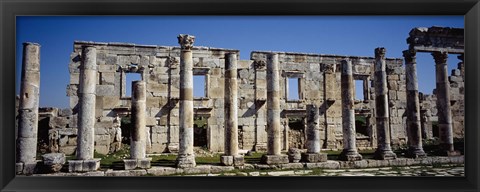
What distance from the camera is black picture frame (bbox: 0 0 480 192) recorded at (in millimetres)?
8359

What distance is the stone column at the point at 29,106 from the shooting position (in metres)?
11.6

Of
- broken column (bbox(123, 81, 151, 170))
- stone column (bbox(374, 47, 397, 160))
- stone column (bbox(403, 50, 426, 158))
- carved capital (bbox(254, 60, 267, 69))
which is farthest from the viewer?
carved capital (bbox(254, 60, 267, 69))

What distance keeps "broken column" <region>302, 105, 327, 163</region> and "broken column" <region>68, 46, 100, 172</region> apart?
715cm

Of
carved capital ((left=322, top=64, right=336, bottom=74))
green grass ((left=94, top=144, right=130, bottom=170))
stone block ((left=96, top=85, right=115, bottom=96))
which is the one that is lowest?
green grass ((left=94, top=144, right=130, bottom=170))

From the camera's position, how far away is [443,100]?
16.3m

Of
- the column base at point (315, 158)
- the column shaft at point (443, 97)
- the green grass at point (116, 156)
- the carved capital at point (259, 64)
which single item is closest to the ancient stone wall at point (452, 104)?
the column shaft at point (443, 97)

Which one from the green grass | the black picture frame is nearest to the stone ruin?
the green grass

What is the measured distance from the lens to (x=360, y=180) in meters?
8.59

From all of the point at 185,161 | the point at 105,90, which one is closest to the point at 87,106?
the point at 185,161

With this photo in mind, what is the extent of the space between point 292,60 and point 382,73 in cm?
661

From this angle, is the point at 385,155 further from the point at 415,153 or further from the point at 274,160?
the point at 274,160

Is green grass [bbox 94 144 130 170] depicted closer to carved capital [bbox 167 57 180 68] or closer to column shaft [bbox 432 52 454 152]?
carved capital [bbox 167 57 180 68]

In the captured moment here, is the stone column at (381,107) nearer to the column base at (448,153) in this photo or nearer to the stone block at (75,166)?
the column base at (448,153)
